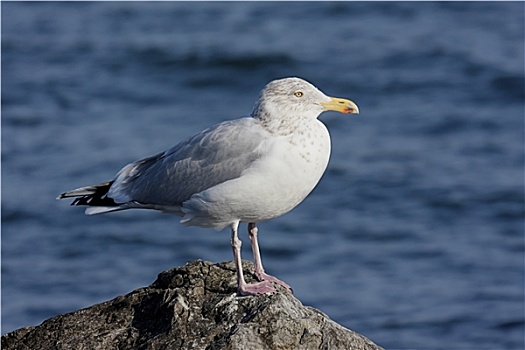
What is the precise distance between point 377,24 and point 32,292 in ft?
33.0

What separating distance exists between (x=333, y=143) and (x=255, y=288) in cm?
890

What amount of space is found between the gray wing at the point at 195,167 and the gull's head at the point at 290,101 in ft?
0.43

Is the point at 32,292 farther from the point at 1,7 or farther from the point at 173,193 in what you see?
the point at 1,7

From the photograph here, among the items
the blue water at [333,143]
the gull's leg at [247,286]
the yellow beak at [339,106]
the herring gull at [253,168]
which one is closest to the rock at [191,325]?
the gull's leg at [247,286]

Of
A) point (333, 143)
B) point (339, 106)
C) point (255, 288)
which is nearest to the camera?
point (255, 288)

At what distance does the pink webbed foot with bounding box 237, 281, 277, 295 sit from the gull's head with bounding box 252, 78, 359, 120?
1018 millimetres

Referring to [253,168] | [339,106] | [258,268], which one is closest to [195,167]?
[253,168]

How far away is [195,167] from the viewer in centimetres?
644

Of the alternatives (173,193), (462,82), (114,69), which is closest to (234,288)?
(173,193)

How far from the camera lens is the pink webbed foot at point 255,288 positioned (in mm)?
5590

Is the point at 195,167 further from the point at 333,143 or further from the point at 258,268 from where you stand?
the point at 333,143

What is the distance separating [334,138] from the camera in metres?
14.6

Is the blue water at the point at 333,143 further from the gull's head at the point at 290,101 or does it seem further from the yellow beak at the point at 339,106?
the gull's head at the point at 290,101

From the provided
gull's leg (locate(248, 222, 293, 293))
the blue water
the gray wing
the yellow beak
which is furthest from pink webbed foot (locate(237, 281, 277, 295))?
the blue water
